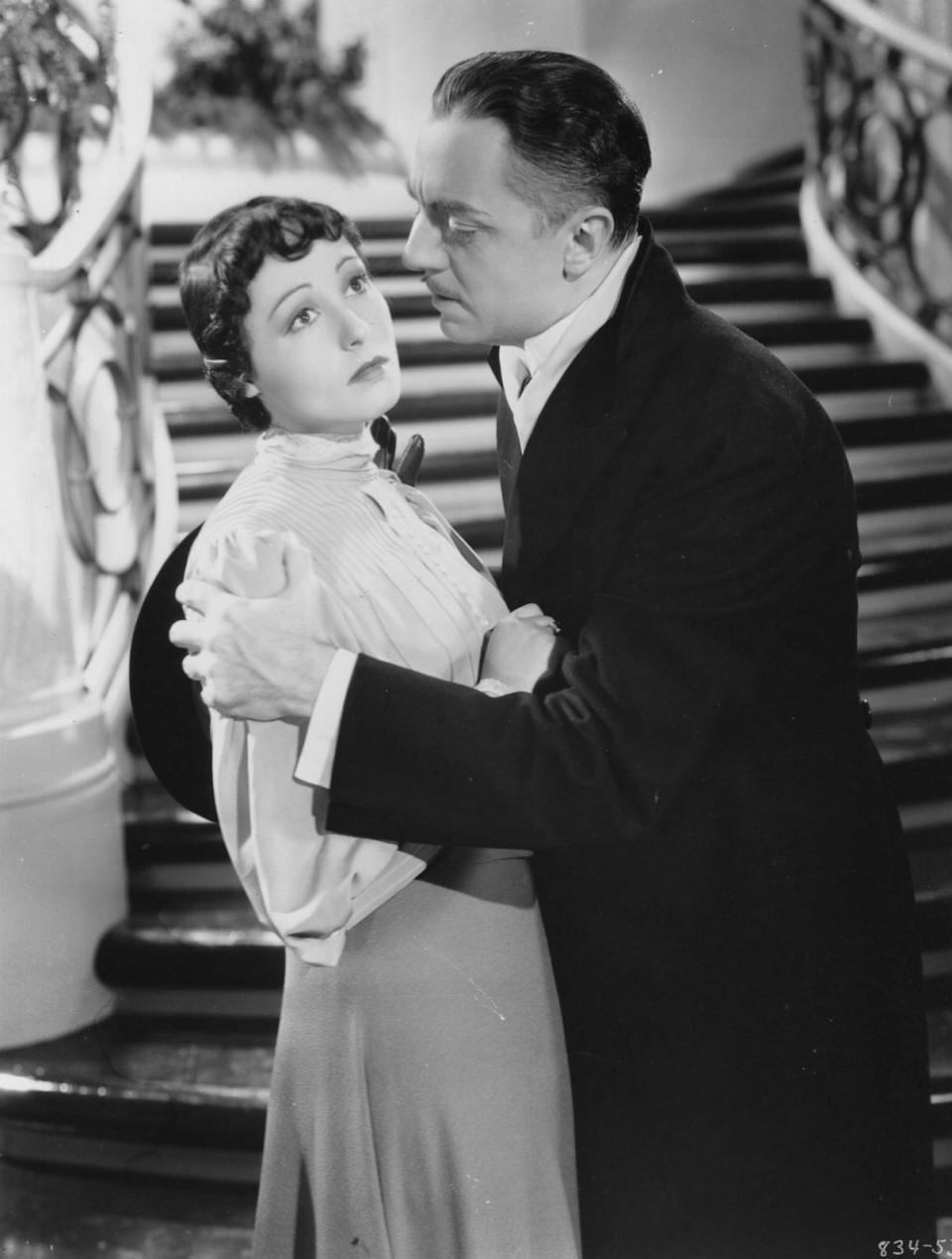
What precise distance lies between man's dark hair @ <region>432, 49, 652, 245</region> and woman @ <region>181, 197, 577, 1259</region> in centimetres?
21

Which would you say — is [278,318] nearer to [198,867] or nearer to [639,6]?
[639,6]

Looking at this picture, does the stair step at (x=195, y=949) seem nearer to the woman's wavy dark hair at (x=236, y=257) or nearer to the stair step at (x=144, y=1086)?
the stair step at (x=144, y=1086)

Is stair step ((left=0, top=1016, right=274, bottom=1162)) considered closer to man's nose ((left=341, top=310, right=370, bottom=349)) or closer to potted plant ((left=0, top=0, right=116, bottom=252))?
man's nose ((left=341, top=310, right=370, bottom=349))

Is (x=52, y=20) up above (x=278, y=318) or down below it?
above

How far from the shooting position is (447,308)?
1.57 meters

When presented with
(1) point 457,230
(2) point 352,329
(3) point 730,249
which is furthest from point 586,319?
(3) point 730,249

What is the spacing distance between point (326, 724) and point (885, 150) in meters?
3.09

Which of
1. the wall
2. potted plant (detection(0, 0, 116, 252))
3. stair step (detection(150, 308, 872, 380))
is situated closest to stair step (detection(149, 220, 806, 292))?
stair step (detection(150, 308, 872, 380))

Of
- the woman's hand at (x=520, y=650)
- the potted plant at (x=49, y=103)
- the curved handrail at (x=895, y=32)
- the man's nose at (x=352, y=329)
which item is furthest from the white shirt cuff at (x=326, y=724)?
the curved handrail at (x=895, y=32)

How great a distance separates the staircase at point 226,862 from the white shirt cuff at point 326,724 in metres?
0.98

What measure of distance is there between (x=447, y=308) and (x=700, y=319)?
31cm

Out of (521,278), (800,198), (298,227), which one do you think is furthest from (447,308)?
(800,198)

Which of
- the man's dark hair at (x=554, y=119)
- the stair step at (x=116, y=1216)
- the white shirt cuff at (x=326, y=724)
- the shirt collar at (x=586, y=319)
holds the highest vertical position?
the man's dark hair at (x=554, y=119)

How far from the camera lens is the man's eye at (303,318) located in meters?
1.44
